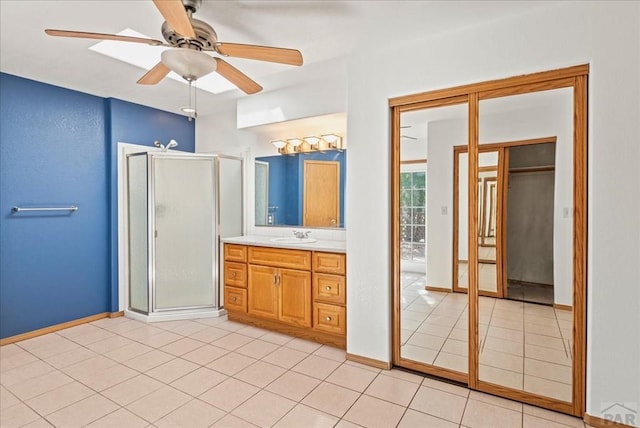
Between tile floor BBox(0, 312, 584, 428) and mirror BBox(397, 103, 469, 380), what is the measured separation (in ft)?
0.85

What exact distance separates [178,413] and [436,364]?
1733mm

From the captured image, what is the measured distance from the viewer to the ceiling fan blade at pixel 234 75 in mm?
2186

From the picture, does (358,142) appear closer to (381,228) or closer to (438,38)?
(381,228)

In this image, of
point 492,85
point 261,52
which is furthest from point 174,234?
point 492,85

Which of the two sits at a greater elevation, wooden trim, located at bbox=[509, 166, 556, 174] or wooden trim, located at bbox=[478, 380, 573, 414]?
wooden trim, located at bbox=[509, 166, 556, 174]

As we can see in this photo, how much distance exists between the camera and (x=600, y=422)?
1904mm

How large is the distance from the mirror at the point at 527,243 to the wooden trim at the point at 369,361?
657mm

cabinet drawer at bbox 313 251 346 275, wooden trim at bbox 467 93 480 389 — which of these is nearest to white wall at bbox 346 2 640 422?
wooden trim at bbox 467 93 480 389

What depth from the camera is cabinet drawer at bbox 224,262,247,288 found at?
11.6 ft

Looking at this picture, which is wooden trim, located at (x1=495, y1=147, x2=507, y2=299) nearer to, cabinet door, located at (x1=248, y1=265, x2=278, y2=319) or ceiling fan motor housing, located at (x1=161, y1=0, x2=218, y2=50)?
cabinet door, located at (x1=248, y1=265, x2=278, y2=319)

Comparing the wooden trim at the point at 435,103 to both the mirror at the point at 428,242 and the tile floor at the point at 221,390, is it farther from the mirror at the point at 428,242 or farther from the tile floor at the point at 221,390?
the tile floor at the point at 221,390

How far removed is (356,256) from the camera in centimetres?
274

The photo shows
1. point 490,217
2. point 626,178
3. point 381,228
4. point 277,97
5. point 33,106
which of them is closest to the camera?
point 626,178

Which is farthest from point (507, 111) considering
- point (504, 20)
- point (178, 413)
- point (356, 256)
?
point (178, 413)
